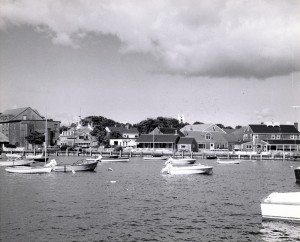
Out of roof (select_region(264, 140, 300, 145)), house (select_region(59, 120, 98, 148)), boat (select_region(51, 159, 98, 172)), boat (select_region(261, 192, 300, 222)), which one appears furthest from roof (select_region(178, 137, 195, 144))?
boat (select_region(261, 192, 300, 222))

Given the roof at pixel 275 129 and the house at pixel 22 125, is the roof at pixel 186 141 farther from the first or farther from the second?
the house at pixel 22 125

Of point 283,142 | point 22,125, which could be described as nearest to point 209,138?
point 283,142

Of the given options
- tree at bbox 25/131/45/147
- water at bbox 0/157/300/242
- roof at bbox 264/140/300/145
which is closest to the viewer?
water at bbox 0/157/300/242

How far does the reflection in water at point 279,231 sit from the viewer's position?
73.2ft

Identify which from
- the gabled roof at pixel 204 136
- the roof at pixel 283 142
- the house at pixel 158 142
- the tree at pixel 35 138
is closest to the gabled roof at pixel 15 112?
the tree at pixel 35 138

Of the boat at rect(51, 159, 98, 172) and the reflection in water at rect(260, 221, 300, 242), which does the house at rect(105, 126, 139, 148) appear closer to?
the boat at rect(51, 159, 98, 172)

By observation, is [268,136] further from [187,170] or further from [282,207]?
[282,207]

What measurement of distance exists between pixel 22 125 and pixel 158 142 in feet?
189

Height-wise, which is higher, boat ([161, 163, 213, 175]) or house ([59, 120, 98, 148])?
house ([59, 120, 98, 148])

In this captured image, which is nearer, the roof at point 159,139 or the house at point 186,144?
the house at point 186,144

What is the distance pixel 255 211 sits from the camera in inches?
1169

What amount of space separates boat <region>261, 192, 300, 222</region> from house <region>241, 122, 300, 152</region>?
9810 centimetres

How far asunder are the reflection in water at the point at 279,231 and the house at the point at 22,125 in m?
128

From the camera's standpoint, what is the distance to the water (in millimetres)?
23000
